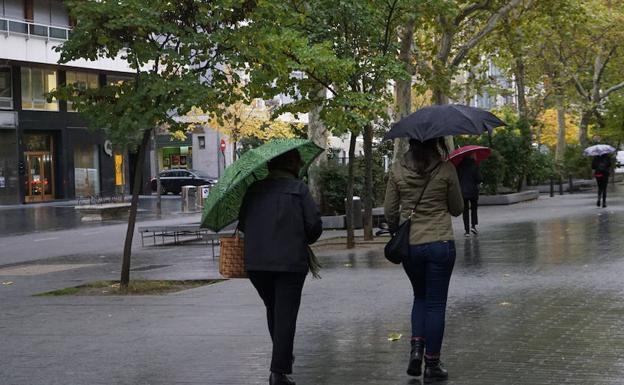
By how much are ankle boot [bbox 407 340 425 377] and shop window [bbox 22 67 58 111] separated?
48.4 meters

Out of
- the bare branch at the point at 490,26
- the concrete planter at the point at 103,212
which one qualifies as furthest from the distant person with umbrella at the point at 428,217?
the concrete planter at the point at 103,212

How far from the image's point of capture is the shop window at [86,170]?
58031 millimetres

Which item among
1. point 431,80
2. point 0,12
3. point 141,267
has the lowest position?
point 141,267

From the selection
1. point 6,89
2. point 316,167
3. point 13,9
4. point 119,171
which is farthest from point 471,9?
point 119,171

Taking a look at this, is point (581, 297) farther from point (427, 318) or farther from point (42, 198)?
point (42, 198)

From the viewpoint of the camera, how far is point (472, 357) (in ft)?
26.9

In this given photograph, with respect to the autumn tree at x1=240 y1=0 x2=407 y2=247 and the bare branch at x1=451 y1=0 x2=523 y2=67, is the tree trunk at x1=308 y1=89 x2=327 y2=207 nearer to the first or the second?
the bare branch at x1=451 y1=0 x2=523 y2=67

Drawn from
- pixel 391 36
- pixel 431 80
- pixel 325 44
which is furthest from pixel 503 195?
pixel 325 44

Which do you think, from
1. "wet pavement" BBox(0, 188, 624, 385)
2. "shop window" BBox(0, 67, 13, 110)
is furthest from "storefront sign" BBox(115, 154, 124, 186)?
"wet pavement" BBox(0, 188, 624, 385)

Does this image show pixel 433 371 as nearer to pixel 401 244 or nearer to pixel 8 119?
pixel 401 244

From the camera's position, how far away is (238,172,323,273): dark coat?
7195 millimetres

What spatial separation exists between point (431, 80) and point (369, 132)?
514 cm

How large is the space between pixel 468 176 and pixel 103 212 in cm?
2121

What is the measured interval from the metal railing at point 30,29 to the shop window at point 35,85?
2.06 m
